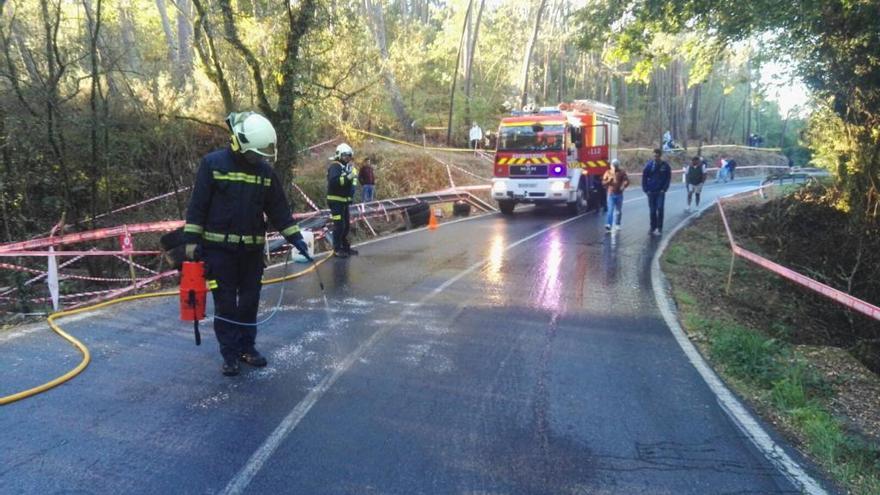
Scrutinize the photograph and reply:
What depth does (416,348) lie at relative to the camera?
18.5 ft

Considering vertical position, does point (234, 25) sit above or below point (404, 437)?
above

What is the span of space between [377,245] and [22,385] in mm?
7941

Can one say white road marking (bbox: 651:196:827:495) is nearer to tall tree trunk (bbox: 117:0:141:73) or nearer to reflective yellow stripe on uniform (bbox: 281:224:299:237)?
reflective yellow stripe on uniform (bbox: 281:224:299:237)

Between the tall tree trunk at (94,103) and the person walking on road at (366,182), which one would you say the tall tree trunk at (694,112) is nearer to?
the person walking on road at (366,182)

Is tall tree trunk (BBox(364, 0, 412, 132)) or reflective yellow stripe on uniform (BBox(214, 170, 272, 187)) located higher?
tall tree trunk (BBox(364, 0, 412, 132))

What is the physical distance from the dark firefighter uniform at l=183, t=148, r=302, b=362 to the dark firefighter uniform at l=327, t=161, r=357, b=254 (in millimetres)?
5302

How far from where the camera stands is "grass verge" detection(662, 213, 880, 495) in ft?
12.8

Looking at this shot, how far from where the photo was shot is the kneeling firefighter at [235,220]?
4.59 m

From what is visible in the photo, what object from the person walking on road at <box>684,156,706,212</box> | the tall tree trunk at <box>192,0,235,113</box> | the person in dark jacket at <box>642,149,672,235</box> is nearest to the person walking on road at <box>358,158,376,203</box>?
the tall tree trunk at <box>192,0,235,113</box>

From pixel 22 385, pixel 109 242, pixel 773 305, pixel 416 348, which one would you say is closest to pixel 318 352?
pixel 416 348

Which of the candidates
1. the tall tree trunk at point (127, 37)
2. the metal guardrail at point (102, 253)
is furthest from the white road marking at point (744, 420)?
the tall tree trunk at point (127, 37)

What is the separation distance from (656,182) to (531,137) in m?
4.60

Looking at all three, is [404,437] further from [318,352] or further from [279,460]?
[318,352]

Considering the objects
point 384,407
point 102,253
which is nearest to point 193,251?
point 384,407
